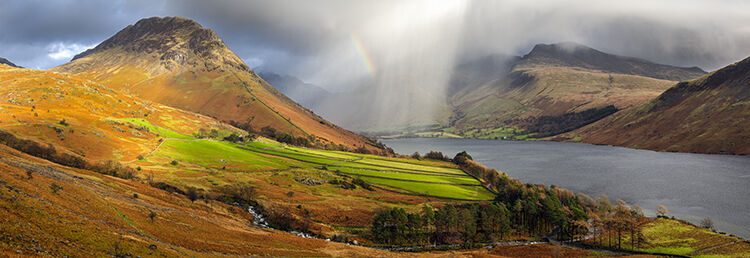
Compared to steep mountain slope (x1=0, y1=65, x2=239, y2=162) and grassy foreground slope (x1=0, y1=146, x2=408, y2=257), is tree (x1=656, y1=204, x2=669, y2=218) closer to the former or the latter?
grassy foreground slope (x1=0, y1=146, x2=408, y2=257)

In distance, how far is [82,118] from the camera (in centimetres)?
9319

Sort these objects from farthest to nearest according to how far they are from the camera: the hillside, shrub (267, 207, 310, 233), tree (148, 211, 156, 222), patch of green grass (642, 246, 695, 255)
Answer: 1. patch of green grass (642, 246, 695, 255)
2. shrub (267, 207, 310, 233)
3. tree (148, 211, 156, 222)
4. the hillside

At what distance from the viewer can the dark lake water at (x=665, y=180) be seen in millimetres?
91312

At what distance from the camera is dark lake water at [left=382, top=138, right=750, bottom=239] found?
91.3 m

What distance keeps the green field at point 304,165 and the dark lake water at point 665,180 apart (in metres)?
45.2

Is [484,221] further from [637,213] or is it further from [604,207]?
[637,213]

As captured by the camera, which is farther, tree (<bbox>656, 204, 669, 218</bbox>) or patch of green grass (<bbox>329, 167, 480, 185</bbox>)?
patch of green grass (<bbox>329, 167, 480, 185</bbox>)

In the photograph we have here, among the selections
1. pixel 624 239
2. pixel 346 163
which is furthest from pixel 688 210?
pixel 346 163

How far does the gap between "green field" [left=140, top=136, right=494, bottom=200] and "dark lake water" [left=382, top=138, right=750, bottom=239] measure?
45.2m

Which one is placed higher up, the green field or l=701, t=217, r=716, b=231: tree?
the green field

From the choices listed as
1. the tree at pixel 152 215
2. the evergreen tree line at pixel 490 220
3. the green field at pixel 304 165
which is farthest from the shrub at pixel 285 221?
the green field at pixel 304 165

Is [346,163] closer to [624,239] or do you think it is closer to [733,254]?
[624,239]

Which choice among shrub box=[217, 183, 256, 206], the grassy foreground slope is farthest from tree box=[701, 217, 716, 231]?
shrub box=[217, 183, 256, 206]

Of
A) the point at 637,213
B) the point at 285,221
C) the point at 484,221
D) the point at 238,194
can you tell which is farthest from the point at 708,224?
the point at 238,194
